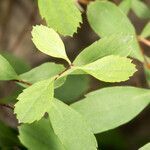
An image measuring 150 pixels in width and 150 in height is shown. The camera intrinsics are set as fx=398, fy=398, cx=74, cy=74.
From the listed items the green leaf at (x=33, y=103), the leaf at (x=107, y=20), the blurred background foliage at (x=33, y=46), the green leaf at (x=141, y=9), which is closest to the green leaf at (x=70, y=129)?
the green leaf at (x=33, y=103)

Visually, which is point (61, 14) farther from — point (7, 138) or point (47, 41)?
point (7, 138)

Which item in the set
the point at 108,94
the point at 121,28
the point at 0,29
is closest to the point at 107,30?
the point at 121,28

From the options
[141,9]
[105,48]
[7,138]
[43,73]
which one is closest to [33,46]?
[141,9]

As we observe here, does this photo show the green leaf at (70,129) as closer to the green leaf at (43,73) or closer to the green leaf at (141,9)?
the green leaf at (43,73)

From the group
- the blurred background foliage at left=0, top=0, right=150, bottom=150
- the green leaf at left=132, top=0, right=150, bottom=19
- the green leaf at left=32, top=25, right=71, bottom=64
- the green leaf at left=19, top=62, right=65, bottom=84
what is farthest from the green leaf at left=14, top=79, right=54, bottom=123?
the blurred background foliage at left=0, top=0, right=150, bottom=150

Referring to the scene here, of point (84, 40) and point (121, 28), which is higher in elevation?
point (121, 28)

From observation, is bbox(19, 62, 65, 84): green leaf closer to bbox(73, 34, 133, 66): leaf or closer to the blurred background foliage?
bbox(73, 34, 133, 66): leaf

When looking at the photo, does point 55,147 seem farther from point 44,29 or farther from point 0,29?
point 0,29

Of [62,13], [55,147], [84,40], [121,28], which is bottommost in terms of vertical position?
[84,40]
